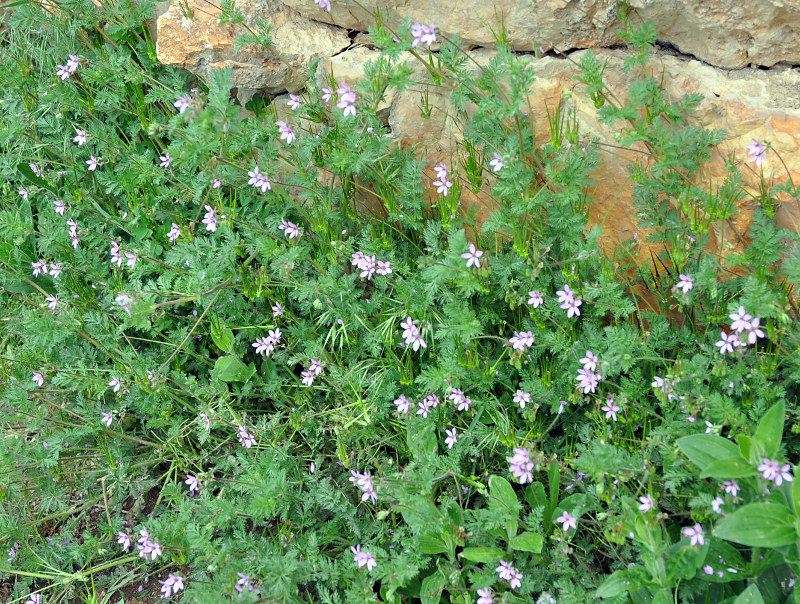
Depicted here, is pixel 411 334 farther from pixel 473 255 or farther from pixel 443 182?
pixel 443 182

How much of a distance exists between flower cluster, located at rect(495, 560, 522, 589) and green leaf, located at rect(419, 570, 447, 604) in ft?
0.82

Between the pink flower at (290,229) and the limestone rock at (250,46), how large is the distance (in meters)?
1.05

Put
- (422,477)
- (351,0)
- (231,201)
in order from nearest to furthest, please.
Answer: (422,477) < (351,0) < (231,201)

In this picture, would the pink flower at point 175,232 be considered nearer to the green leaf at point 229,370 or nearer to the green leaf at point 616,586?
the green leaf at point 229,370

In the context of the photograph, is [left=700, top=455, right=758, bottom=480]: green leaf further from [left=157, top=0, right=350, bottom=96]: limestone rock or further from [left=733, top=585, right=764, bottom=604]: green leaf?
[left=157, top=0, right=350, bottom=96]: limestone rock

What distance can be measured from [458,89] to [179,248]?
5.86 ft

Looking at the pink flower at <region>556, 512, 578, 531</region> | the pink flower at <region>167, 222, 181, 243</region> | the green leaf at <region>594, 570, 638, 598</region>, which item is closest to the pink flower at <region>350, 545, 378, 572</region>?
the pink flower at <region>556, 512, 578, 531</region>

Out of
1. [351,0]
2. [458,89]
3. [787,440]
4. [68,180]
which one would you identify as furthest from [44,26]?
[787,440]

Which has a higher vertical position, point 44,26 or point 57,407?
point 44,26

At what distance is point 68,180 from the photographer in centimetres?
466

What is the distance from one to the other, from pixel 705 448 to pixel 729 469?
0.59 ft

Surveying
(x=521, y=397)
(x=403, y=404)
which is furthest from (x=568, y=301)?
(x=403, y=404)

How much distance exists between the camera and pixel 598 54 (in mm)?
3512

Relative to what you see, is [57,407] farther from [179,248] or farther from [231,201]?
[231,201]
